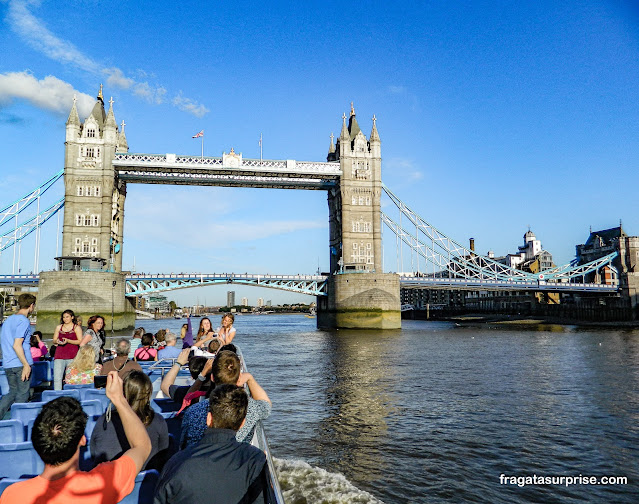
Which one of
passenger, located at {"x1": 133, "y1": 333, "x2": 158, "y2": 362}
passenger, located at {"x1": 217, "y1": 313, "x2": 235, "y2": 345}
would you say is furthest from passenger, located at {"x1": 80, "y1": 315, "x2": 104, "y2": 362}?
passenger, located at {"x1": 217, "y1": 313, "x2": 235, "y2": 345}

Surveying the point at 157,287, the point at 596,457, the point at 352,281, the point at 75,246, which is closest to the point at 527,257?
the point at 352,281

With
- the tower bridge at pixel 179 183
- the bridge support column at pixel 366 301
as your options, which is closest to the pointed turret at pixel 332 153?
the tower bridge at pixel 179 183

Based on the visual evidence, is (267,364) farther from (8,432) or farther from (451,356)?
(8,432)

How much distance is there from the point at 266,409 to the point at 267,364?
63.9ft

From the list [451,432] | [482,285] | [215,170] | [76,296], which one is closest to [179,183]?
[215,170]

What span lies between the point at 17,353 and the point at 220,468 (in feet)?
18.2

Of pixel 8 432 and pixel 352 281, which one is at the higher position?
pixel 352 281

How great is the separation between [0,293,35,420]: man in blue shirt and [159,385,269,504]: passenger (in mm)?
5120

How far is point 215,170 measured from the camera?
52.4 m

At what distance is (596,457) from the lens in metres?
8.84

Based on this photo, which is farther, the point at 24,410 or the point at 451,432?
the point at 451,432

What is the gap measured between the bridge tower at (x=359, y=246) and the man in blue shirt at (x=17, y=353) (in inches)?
1766

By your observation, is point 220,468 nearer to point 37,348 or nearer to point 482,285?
point 37,348

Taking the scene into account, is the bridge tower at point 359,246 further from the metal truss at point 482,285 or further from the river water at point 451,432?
the river water at point 451,432
